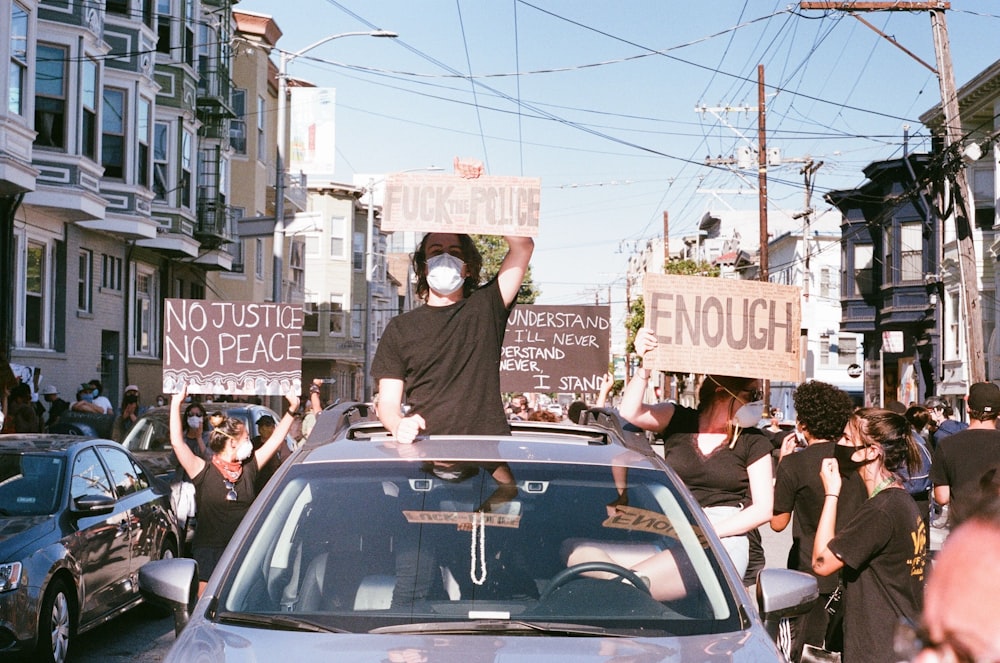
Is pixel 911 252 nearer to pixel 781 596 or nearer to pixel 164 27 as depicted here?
pixel 164 27

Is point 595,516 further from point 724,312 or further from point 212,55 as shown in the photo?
point 212,55

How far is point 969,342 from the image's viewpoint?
66.9 feet

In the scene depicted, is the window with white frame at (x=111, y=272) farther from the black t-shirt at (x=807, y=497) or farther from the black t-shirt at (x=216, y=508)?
the black t-shirt at (x=807, y=497)

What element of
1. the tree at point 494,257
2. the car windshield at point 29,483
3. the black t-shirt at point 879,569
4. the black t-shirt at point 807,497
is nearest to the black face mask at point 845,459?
the black t-shirt at point 807,497

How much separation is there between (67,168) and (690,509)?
69.2 ft

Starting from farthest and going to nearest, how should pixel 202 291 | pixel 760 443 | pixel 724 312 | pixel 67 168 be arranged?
pixel 202 291, pixel 67 168, pixel 724 312, pixel 760 443

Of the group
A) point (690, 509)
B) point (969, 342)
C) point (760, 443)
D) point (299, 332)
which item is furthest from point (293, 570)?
point (969, 342)

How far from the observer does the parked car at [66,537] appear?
8.09 meters

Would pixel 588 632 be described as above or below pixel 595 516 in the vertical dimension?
below

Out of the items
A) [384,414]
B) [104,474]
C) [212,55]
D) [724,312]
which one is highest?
[212,55]

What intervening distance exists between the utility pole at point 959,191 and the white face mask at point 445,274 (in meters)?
16.2

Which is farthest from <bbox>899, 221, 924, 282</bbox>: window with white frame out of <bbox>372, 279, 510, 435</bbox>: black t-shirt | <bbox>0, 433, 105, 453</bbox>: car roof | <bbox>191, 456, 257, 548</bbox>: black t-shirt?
<bbox>372, 279, 510, 435</bbox>: black t-shirt

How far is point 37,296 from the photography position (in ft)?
78.1

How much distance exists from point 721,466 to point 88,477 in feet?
→ 17.7
